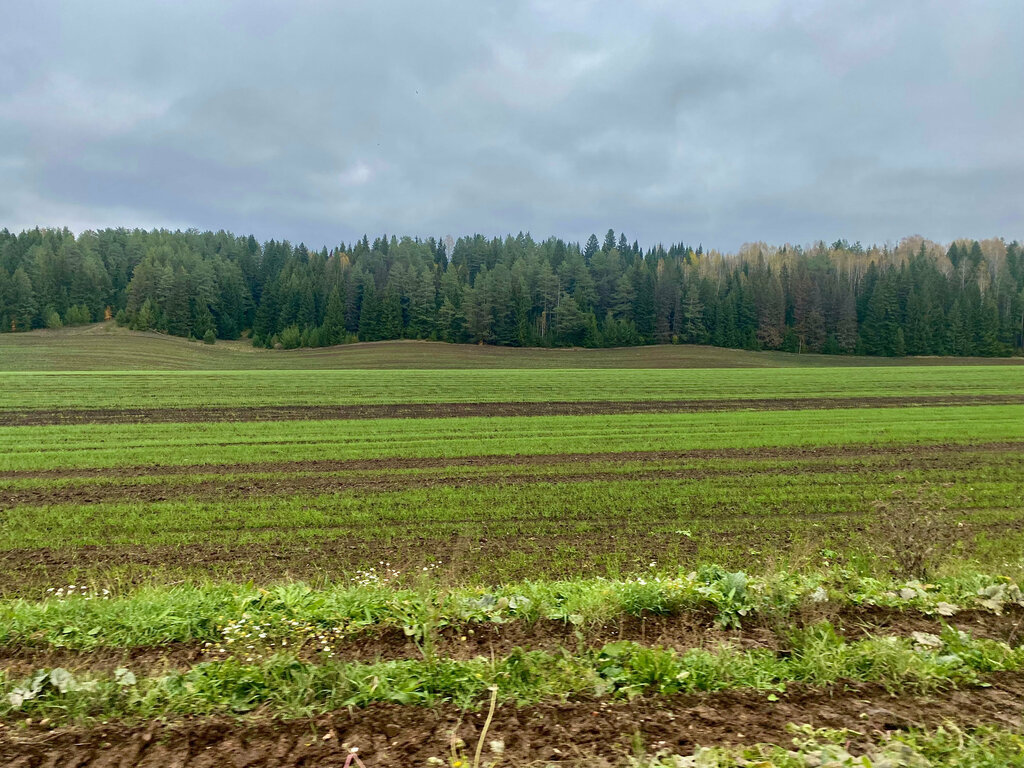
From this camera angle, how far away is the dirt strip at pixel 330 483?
11.9 metres

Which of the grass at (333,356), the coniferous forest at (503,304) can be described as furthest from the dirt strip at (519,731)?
the coniferous forest at (503,304)

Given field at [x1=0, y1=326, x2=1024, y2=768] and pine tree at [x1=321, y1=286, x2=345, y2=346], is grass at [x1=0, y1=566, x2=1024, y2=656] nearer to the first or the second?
field at [x1=0, y1=326, x2=1024, y2=768]

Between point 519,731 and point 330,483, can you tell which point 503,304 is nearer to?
point 330,483

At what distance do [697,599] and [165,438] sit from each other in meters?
18.8

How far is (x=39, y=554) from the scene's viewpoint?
8688 millimetres

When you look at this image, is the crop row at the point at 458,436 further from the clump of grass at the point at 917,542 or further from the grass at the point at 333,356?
the grass at the point at 333,356

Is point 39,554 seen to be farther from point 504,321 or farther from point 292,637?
point 504,321

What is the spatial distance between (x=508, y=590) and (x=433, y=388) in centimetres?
2926

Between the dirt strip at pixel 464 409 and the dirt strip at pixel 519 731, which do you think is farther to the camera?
the dirt strip at pixel 464 409

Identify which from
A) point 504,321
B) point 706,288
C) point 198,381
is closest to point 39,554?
point 198,381

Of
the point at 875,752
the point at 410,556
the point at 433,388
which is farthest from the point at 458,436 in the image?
the point at 875,752

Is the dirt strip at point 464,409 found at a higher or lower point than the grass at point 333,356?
lower

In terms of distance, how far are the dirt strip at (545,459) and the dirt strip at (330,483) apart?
36.0 inches

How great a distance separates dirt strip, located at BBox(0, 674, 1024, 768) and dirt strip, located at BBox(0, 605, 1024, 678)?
675mm
